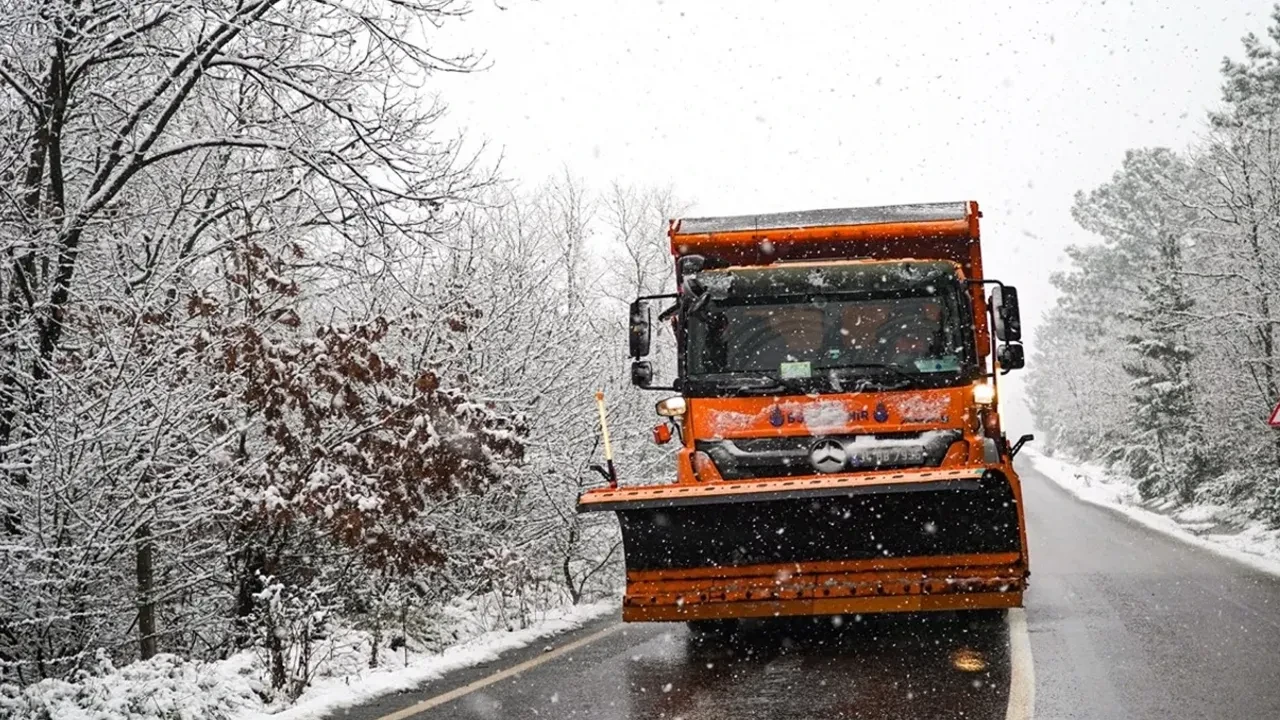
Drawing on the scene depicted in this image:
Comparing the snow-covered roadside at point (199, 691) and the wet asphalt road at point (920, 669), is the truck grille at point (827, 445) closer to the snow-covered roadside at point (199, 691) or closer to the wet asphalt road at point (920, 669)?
the wet asphalt road at point (920, 669)

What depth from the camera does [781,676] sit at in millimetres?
7465

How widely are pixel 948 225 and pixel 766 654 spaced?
12.5 ft

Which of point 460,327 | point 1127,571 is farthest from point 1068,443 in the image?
point 460,327

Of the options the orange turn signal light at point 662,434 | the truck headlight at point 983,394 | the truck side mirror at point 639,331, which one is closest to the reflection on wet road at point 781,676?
the orange turn signal light at point 662,434

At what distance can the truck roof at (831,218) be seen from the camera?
9852 millimetres

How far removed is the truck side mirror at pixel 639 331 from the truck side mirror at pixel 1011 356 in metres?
2.85

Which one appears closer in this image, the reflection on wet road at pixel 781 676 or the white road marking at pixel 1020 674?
the white road marking at pixel 1020 674

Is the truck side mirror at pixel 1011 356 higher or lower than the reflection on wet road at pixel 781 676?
higher

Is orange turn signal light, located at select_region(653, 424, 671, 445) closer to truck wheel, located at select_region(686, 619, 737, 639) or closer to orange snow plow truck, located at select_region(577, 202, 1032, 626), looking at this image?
orange snow plow truck, located at select_region(577, 202, 1032, 626)

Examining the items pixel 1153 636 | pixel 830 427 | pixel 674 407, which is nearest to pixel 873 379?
pixel 830 427

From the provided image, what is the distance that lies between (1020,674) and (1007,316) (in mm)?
3029

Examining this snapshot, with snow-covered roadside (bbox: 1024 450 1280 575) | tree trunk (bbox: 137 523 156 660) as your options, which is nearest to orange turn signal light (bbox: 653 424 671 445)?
tree trunk (bbox: 137 523 156 660)

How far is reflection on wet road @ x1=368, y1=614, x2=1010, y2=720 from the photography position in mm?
6441

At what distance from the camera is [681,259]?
9.84 meters
